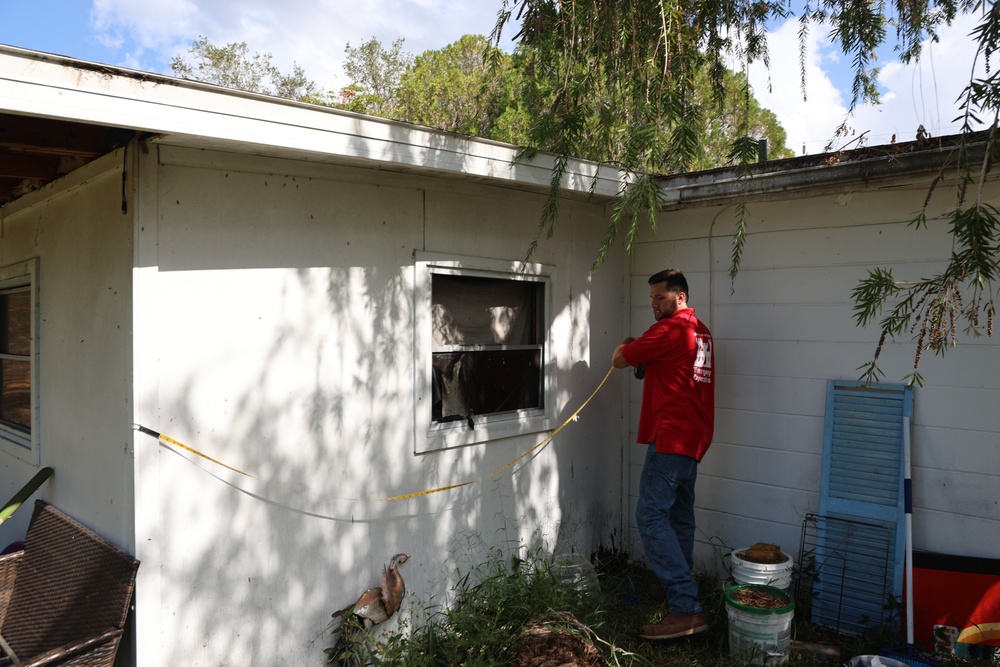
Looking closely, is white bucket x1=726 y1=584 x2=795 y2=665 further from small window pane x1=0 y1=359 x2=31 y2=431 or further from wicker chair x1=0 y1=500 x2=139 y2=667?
small window pane x1=0 y1=359 x2=31 y2=431

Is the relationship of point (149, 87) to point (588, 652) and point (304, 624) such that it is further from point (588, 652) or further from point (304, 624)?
point (588, 652)

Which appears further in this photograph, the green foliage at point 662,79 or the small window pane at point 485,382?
the small window pane at point 485,382

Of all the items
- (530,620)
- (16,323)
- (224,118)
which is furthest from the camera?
(16,323)

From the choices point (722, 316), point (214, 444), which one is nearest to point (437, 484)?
point (214, 444)

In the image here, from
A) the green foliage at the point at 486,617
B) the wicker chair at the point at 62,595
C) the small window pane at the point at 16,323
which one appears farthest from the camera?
the small window pane at the point at 16,323

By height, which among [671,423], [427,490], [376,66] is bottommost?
[427,490]

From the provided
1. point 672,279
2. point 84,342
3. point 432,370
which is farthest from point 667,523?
point 84,342

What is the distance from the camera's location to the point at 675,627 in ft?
13.5

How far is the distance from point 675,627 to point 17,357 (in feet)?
15.3

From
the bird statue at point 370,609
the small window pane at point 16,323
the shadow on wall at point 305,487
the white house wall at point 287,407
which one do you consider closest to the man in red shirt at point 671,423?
the white house wall at point 287,407

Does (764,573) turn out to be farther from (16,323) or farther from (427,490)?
(16,323)

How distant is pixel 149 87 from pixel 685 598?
391 cm

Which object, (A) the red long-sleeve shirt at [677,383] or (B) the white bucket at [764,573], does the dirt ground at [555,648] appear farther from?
(A) the red long-sleeve shirt at [677,383]

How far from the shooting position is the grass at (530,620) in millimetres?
3842
